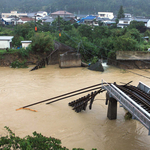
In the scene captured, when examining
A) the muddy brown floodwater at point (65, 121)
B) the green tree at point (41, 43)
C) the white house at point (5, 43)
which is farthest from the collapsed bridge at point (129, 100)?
the white house at point (5, 43)

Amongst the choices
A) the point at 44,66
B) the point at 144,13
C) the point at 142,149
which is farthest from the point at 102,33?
the point at 144,13

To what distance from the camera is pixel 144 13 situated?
89250 millimetres

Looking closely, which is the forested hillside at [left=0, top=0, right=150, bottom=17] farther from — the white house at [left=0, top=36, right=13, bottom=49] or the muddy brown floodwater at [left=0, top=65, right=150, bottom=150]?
the muddy brown floodwater at [left=0, top=65, right=150, bottom=150]

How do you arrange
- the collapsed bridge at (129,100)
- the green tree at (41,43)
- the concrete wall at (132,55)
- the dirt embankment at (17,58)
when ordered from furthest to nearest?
the green tree at (41,43), the dirt embankment at (17,58), the concrete wall at (132,55), the collapsed bridge at (129,100)

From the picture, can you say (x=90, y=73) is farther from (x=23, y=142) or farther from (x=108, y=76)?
(x=23, y=142)

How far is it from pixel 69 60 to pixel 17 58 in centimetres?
701

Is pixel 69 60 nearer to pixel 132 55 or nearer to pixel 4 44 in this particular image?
pixel 132 55

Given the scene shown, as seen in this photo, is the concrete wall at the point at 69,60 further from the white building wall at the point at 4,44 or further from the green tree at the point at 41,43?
the white building wall at the point at 4,44

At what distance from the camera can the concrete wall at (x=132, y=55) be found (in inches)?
1038

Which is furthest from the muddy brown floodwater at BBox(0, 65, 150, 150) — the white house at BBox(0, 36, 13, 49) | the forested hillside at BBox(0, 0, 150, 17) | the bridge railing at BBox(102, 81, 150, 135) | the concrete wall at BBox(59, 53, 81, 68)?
the forested hillside at BBox(0, 0, 150, 17)

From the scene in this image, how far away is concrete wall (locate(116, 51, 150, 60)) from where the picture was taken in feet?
86.5

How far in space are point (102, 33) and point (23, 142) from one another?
1367 inches

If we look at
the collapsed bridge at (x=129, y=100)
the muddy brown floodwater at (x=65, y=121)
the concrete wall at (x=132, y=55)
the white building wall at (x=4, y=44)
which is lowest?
the muddy brown floodwater at (x=65, y=121)

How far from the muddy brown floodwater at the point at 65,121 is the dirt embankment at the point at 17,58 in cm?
679
